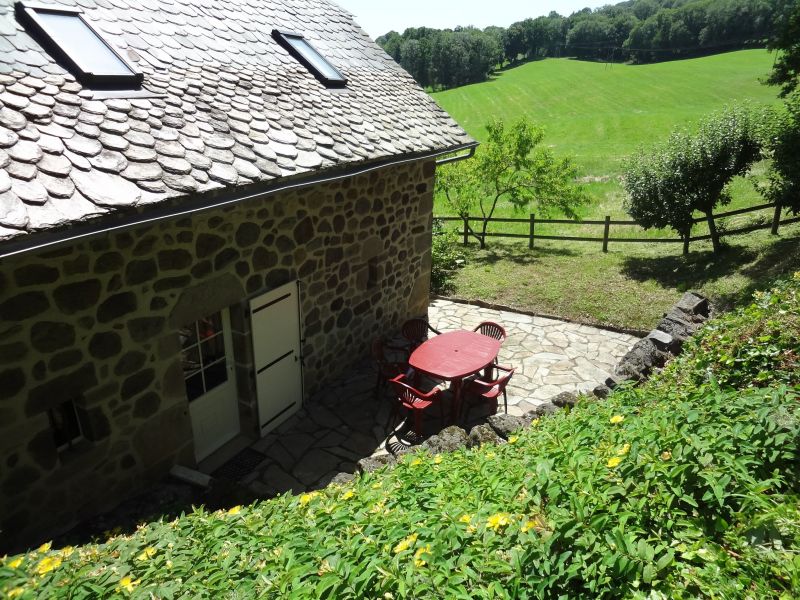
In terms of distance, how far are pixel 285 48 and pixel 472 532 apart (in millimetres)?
7182

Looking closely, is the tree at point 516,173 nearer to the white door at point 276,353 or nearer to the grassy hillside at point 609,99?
the white door at point 276,353

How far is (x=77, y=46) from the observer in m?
4.82

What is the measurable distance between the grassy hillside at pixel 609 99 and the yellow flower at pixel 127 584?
1134 inches

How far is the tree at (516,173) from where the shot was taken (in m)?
16.0

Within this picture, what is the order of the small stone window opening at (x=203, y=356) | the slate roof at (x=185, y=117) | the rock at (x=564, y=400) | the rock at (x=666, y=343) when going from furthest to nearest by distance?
the rock at (x=666, y=343), the small stone window opening at (x=203, y=356), the rock at (x=564, y=400), the slate roof at (x=185, y=117)

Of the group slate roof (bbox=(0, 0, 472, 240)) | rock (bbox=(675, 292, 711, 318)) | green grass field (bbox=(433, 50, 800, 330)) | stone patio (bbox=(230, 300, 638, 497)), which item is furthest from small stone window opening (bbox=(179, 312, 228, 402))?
rock (bbox=(675, 292, 711, 318))

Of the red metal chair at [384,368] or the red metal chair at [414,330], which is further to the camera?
the red metal chair at [414,330]

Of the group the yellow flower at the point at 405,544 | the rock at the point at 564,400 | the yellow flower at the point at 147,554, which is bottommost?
the rock at the point at 564,400

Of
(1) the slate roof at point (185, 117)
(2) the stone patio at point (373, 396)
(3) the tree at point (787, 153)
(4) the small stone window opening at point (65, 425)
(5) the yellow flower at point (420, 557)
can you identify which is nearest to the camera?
(5) the yellow flower at point (420, 557)

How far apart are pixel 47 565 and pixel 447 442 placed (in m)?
3.18

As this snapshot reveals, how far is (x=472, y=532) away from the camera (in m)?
2.37

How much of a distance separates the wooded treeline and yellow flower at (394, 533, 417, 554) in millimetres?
64234

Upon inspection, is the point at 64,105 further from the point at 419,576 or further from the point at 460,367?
the point at 460,367

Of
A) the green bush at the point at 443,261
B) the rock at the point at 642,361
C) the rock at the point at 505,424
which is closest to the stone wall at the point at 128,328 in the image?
the rock at the point at 505,424
